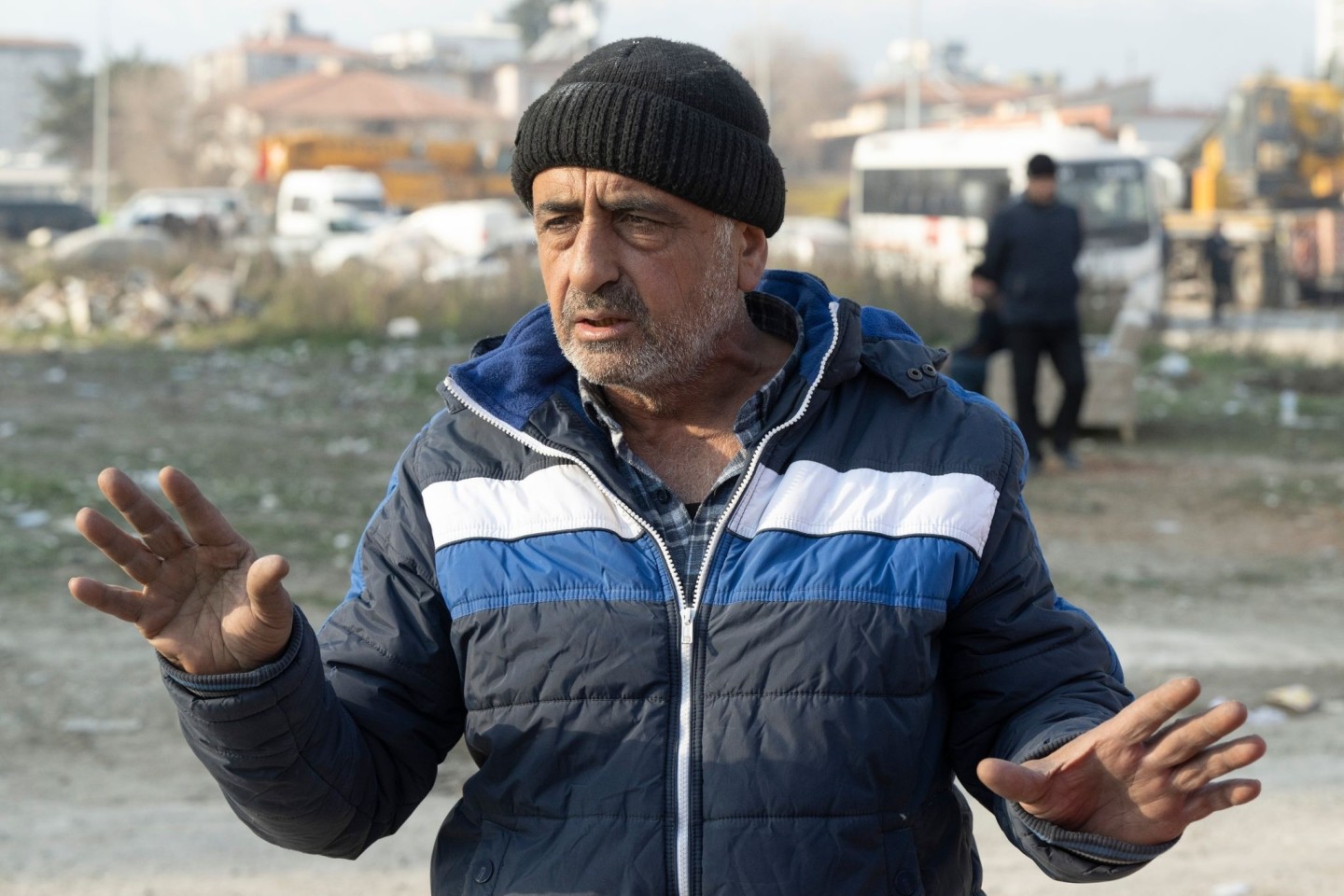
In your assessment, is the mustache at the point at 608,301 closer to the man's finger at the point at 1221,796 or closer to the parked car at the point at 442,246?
the man's finger at the point at 1221,796

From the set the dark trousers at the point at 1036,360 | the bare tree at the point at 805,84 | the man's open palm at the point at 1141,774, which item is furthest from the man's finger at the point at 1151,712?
the bare tree at the point at 805,84

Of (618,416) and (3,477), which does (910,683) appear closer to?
(618,416)

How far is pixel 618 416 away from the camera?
2467 mm

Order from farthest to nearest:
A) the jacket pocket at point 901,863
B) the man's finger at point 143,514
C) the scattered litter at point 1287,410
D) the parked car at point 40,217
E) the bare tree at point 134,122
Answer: the bare tree at point 134,122 < the parked car at point 40,217 < the scattered litter at point 1287,410 < the jacket pocket at point 901,863 < the man's finger at point 143,514

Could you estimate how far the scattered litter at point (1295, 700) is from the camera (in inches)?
231

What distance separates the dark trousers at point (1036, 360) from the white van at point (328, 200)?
2318 cm

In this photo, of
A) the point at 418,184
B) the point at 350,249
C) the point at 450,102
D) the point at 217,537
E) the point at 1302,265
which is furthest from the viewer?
the point at 450,102

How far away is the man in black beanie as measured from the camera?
2.05m

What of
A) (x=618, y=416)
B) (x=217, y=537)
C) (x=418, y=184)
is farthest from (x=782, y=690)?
(x=418, y=184)

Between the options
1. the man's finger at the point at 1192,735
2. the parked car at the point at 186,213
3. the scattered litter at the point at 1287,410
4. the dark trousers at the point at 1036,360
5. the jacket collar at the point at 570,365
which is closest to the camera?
the man's finger at the point at 1192,735

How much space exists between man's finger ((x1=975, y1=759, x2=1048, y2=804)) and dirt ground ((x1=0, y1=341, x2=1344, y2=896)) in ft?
8.20

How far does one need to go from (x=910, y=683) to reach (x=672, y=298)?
2.12 feet

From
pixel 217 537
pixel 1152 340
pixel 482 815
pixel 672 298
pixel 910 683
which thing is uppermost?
pixel 672 298

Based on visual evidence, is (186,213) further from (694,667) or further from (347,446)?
(694,667)
